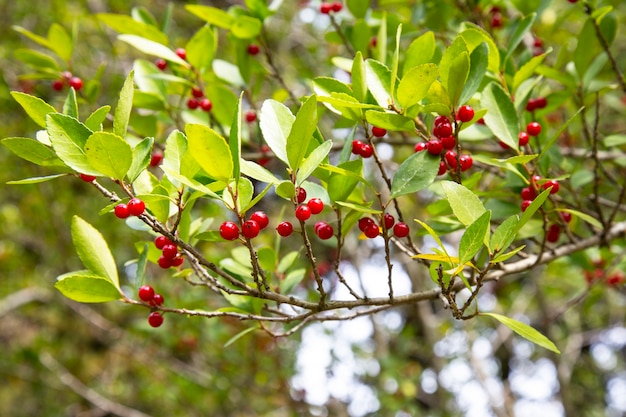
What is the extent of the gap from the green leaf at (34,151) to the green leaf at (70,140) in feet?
0.41

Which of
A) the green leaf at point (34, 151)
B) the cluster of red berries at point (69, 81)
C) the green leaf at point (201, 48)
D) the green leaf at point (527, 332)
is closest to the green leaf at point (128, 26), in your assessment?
the green leaf at point (201, 48)

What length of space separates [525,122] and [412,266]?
232 centimetres

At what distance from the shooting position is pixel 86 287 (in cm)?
130

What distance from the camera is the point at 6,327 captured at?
26.0 feet

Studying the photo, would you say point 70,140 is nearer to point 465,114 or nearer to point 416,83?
point 416,83

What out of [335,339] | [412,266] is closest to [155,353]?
[335,339]

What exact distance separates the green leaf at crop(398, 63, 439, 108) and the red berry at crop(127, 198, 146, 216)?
599 mm

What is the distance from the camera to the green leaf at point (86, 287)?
1.25 meters

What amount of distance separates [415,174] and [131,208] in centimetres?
63

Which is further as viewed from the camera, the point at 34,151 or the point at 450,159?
the point at 450,159

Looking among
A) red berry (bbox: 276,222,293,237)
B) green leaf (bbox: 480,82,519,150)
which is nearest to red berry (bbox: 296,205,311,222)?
red berry (bbox: 276,222,293,237)

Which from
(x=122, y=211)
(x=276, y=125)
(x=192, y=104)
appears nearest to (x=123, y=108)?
(x=122, y=211)

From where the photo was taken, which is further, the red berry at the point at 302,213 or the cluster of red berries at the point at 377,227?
the cluster of red berries at the point at 377,227

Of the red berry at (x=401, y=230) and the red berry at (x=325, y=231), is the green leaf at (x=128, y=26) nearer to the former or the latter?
the red berry at (x=325, y=231)
